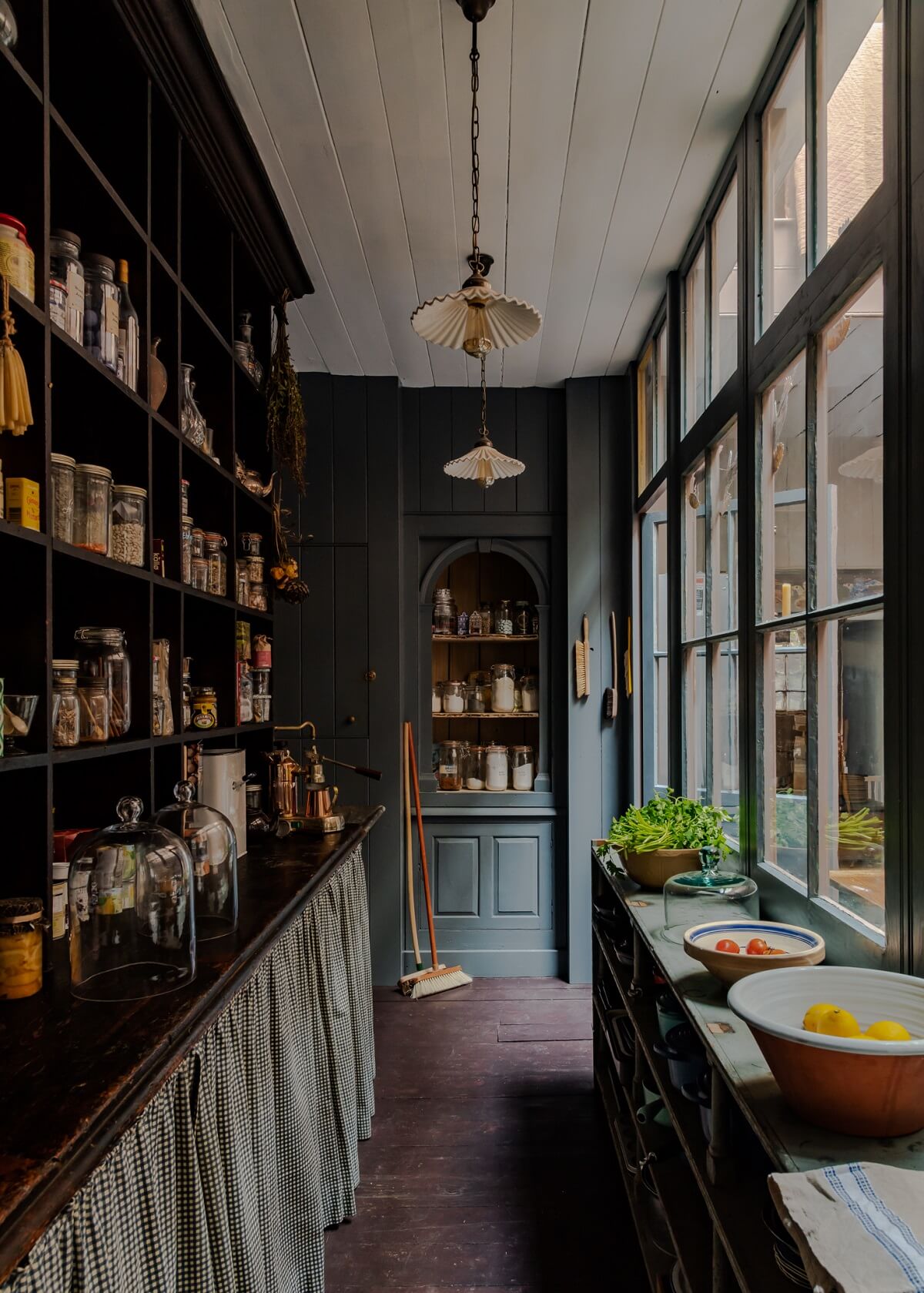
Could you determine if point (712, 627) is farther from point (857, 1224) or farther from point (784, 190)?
point (857, 1224)

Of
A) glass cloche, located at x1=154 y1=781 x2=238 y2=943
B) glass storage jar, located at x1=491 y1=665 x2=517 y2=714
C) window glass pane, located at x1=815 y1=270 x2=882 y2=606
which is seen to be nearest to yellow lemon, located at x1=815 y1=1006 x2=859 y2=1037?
window glass pane, located at x1=815 y1=270 x2=882 y2=606

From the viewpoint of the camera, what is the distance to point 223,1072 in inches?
53.7

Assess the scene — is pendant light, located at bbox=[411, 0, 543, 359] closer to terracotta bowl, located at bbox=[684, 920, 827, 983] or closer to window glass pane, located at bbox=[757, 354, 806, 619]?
window glass pane, located at bbox=[757, 354, 806, 619]

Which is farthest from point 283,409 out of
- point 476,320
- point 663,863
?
point 663,863

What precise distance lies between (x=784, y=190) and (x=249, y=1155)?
2360 mm

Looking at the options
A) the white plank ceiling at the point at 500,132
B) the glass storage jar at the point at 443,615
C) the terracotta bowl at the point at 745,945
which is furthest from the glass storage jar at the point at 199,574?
the glass storage jar at the point at 443,615

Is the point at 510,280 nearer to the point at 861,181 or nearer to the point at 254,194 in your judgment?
the point at 254,194

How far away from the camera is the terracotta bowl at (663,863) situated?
7.45 feet

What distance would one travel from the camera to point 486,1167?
2568 mm

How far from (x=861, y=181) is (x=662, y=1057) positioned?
69.9 inches

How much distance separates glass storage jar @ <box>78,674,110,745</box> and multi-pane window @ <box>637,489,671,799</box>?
8.53ft

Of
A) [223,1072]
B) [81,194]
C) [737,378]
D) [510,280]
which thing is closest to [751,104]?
[737,378]

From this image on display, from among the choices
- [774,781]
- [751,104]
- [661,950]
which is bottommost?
[661,950]

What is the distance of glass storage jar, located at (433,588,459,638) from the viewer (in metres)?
4.50
